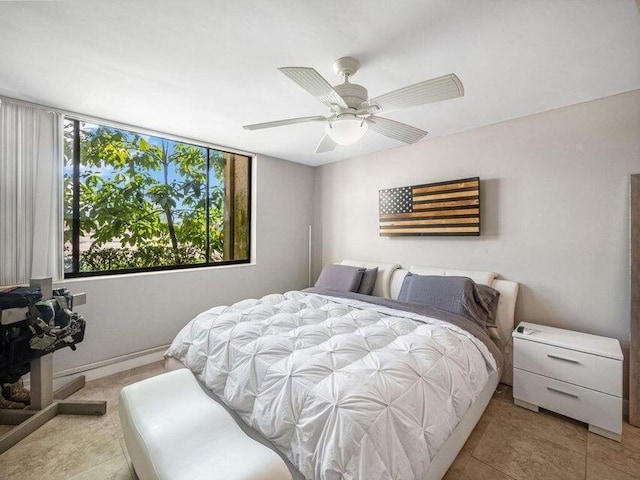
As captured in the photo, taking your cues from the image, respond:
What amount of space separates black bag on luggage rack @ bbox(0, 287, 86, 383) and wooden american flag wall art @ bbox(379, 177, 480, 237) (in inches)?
124

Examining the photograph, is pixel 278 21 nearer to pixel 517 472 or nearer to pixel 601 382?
pixel 517 472

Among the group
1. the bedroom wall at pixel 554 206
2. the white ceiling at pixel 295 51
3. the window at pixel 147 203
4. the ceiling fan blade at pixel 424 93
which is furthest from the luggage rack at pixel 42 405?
the bedroom wall at pixel 554 206

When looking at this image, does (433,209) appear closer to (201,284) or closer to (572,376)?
(572,376)

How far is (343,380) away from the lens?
132 centimetres

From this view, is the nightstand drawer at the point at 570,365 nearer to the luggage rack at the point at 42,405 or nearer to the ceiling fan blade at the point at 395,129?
the ceiling fan blade at the point at 395,129

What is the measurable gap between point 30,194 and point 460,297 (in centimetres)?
364

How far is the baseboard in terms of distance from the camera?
2506 mm

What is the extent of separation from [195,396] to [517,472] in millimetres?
1832

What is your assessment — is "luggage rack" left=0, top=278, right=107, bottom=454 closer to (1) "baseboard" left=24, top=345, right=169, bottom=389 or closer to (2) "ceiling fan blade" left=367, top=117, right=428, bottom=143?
(1) "baseboard" left=24, top=345, right=169, bottom=389

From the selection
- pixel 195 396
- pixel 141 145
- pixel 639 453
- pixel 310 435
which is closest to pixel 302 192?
pixel 141 145

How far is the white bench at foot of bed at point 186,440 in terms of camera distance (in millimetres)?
1073

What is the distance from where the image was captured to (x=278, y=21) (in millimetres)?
1479

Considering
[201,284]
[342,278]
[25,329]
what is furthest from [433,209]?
[25,329]

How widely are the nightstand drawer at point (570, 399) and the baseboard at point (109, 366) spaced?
3335 millimetres
